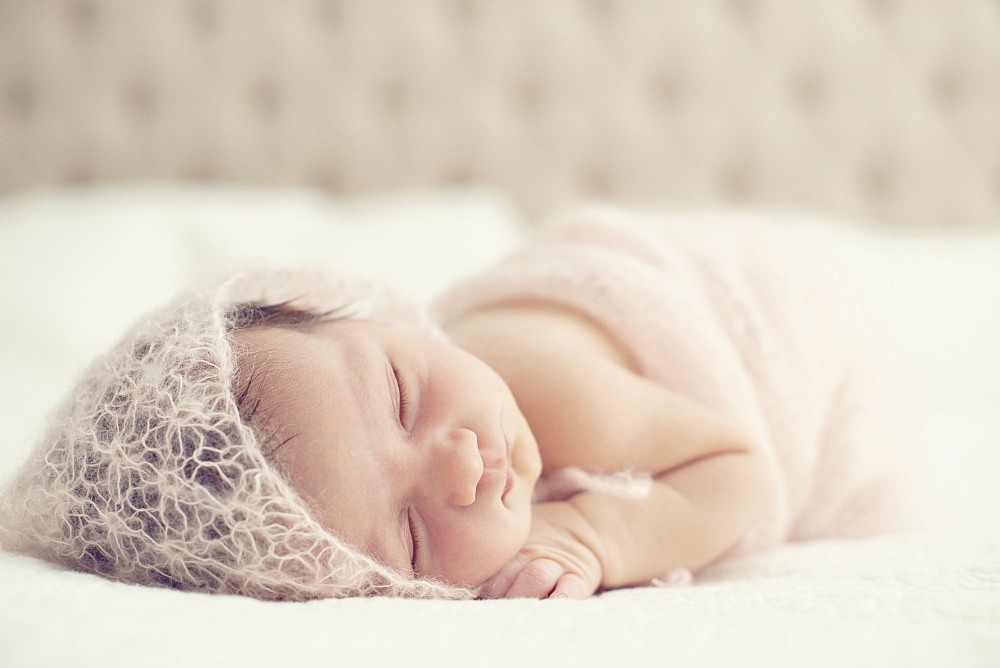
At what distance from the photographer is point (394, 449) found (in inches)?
24.8

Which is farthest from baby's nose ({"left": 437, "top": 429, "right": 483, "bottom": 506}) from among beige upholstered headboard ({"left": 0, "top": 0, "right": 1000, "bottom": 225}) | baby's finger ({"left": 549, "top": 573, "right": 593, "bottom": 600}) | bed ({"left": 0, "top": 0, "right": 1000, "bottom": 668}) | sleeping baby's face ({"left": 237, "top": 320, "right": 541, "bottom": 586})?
beige upholstered headboard ({"left": 0, "top": 0, "right": 1000, "bottom": 225})

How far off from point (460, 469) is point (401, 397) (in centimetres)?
10

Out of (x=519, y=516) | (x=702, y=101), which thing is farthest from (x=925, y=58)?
(x=519, y=516)

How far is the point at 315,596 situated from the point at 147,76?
1768mm

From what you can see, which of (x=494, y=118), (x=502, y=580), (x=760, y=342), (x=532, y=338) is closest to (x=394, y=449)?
(x=502, y=580)

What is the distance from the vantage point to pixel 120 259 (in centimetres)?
145

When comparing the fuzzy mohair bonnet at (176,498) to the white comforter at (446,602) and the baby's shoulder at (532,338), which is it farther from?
the baby's shoulder at (532,338)

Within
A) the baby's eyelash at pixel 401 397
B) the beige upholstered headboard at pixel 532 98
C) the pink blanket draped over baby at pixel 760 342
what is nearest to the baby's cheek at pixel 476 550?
the baby's eyelash at pixel 401 397

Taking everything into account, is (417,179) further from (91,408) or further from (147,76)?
(91,408)

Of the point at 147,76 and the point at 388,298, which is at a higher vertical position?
the point at 147,76

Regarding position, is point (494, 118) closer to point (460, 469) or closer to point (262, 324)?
point (262, 324)

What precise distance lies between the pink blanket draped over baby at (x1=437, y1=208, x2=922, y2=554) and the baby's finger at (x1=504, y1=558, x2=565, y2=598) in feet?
0.97

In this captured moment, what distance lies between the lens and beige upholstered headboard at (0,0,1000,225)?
1.91 metres

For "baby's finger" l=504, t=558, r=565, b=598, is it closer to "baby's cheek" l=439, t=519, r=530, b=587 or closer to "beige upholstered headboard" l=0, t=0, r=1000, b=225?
"baby's cheek" l=439, t=519, r=530, b=587
